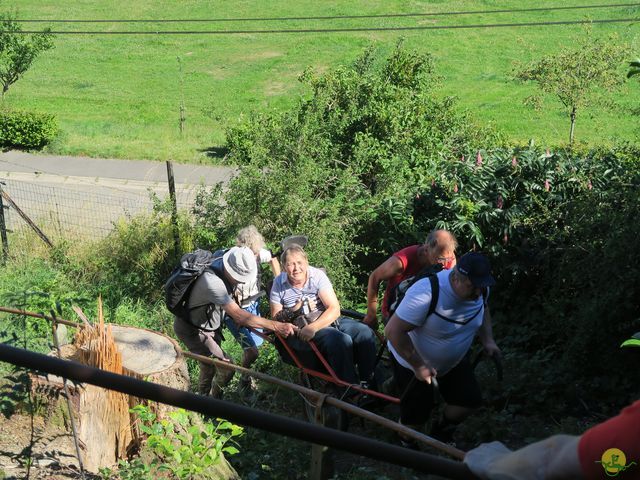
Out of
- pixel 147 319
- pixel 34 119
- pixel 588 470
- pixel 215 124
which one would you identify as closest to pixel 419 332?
pixel 588 470

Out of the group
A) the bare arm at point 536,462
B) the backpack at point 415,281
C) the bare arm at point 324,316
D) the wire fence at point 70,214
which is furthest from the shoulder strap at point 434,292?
the wire fence at point 70,214

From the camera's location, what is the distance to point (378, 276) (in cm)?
604

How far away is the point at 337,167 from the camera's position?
10633mm

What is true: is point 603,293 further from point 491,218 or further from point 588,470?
point 588,470

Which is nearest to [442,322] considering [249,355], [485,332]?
[485,332]

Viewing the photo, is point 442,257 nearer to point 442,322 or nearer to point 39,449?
point 442,322

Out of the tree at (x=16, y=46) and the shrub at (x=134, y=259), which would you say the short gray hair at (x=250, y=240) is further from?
the tree at (x=16, y=46)

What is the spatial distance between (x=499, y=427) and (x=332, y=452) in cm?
123

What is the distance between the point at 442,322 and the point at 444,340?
153 millimetres

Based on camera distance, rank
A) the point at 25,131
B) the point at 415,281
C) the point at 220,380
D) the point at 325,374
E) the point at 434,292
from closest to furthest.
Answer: the point at 434,292 < the point at 415,281 < the point at 325,374 < the point at 220,380 < the point at 25,131

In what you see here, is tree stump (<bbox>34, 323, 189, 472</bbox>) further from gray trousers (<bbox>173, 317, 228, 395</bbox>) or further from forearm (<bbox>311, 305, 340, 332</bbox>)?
forearm (<bbox>311, 305, 340, 332</bbox>)

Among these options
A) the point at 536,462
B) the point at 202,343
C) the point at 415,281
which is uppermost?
the point at 536,462

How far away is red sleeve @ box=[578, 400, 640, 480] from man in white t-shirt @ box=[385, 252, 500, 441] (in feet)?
9.67

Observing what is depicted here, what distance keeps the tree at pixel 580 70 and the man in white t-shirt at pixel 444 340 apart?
52.9 feet
